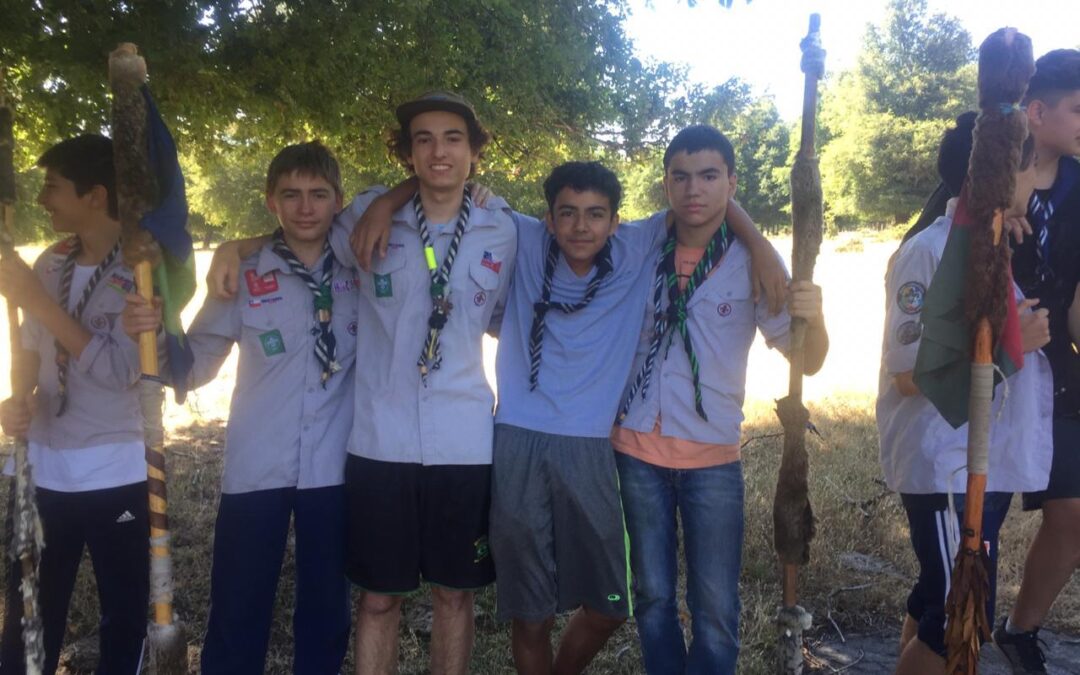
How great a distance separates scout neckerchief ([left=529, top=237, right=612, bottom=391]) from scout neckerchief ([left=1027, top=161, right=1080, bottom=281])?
162 centimetres

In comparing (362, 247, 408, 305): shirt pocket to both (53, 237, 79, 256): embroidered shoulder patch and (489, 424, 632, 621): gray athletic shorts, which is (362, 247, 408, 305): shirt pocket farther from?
(53, 237, 79, 256): embroidered shoulder patch

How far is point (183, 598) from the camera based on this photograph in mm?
4316

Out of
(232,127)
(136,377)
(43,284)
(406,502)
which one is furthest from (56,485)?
(232,127)

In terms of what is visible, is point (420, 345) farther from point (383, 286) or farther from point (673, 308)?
point (673, 308)

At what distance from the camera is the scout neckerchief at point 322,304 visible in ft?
9.74

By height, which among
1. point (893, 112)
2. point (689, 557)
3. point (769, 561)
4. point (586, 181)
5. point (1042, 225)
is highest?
point (893, 112)

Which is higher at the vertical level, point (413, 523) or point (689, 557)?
point (413, 523)

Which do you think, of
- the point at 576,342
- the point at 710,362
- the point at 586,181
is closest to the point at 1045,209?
the point at 710,362

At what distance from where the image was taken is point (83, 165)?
2920mm

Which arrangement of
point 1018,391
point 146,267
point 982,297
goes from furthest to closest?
point 1018,391, point 146,267, point 982,297

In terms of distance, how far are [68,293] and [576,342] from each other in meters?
1.90

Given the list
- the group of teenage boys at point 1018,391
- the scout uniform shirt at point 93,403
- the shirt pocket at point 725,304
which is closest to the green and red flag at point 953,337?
the group of teenage boys at point 1018,391

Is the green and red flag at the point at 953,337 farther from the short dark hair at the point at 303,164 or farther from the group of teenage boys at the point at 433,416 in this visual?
the short dark hair at the point at 303,164

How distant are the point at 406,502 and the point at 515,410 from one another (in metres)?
0.52
